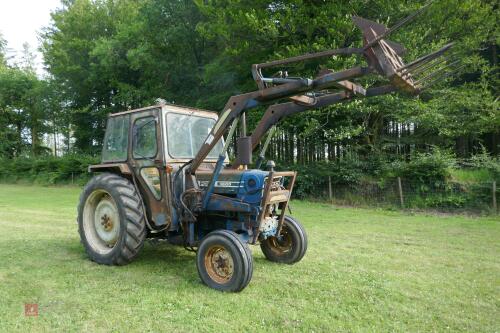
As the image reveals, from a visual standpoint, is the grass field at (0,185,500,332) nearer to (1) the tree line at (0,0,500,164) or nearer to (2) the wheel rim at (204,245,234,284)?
(2) the wheel rim at (204,245,234,284)

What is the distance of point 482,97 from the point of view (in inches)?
546

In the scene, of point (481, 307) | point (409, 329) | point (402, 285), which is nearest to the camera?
Answer: point (409, 329)

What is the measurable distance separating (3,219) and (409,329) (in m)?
9.60

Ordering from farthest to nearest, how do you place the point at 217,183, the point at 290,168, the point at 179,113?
1. the point at 290,168
2. the point at 179,113
3. the point at 217,183

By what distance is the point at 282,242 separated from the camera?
19.2 ft

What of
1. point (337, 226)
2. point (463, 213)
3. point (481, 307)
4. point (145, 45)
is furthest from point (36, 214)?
point (145, 45)

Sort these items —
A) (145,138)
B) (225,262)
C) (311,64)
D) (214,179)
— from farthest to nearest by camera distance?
(311,64)
(145,138)
(214,179)
(225,262)

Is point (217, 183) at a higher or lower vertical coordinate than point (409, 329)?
higher

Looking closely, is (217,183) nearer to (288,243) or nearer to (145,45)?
A: (288,243)

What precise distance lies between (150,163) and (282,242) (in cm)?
217

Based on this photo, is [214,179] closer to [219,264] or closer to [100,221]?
[219,264]

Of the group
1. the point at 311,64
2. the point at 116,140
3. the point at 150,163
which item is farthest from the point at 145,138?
the point at 311,64

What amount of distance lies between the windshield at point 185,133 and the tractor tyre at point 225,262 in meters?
1.45

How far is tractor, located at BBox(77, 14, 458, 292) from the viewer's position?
4.41 metres
